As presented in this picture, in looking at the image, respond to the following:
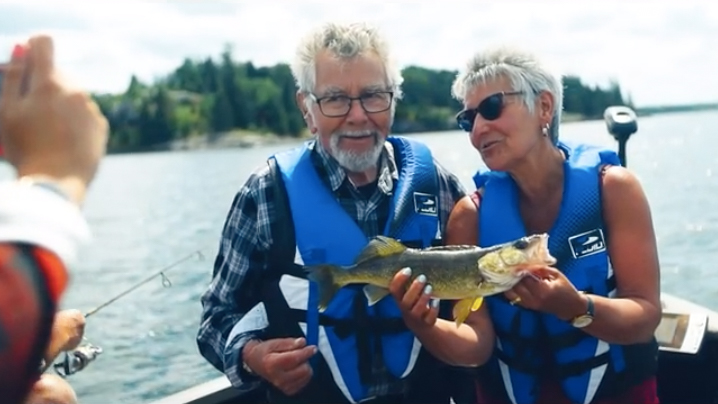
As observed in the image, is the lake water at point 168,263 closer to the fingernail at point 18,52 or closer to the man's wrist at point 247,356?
the fingernail at point 18,52

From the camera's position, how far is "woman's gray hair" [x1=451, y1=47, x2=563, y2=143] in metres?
3.29

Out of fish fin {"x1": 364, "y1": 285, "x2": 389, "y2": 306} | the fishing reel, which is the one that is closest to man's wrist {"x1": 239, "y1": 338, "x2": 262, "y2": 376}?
fish fin {"x1": 364, "y1": 285, "x2": 389, "y2": 306}

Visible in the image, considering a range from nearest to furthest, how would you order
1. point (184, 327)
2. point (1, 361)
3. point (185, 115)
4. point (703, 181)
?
point (1, 361), point (184, 327), point (703, 181), point (185, 115)

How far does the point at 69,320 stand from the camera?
300 cm

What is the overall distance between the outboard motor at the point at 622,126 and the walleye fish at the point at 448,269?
2.06 metres

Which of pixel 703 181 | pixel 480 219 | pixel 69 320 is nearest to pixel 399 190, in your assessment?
pixel 480 219

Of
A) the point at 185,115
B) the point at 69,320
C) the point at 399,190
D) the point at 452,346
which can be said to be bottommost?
the point at 185,115

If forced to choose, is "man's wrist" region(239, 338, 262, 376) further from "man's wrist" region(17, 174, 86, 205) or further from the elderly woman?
"man's wrist" region(17, 174, 86, 205)

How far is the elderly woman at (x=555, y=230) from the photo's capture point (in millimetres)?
3223

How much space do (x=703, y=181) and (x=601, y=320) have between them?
95.4 ft

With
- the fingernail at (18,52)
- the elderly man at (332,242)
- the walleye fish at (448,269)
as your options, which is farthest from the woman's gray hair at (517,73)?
the fingernail at (18,52)

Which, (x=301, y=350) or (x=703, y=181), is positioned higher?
(x=301, y=350)

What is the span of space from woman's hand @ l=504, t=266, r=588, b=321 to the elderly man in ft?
1.64

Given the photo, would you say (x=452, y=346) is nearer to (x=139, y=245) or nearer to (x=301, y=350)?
(x=301, y=350)
